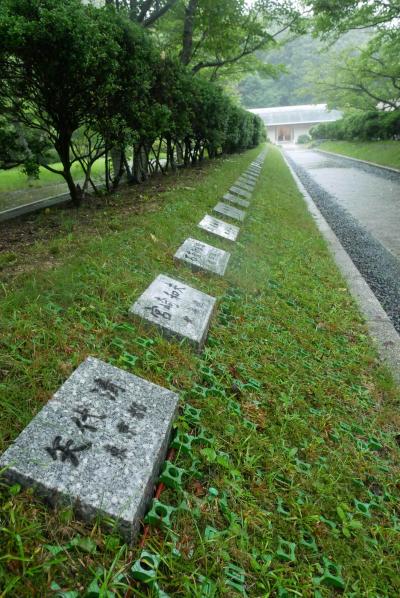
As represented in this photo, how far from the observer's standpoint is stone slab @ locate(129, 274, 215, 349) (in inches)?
93.7

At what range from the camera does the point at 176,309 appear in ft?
8.33

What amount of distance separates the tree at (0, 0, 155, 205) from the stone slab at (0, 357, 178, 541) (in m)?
3.43

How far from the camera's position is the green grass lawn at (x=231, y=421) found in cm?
122

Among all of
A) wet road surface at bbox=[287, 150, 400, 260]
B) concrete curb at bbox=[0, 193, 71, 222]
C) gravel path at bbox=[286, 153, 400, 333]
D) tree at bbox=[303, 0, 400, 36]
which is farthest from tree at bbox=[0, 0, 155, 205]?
tree at bbox=[303, 0, 400, 36]

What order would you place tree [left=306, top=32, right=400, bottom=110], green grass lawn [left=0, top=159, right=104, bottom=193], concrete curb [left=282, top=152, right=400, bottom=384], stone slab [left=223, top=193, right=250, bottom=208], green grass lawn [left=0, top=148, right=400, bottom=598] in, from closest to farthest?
green grass lawn [left=0, top=148, right=400, bottom=598] → concrete curb [left=282, top=152, right=400, bottom=384] → stone slab [left=223, top=193, right=250, bottom=208] → green grass lawn [left=0, top=159, right=104, bottom=193] → tree [left=306, top=32, right=400, bottom=110]

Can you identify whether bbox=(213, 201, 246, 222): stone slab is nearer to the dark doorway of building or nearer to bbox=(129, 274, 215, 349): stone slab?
bbox=(129, 274, 215, 349): stone slab

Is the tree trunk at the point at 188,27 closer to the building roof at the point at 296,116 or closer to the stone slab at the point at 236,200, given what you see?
the stone slab at the point at 236,200

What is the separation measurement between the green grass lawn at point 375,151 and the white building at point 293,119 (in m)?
34.3

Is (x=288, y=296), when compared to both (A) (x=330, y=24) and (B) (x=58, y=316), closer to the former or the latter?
(B) (x=58, y=316)

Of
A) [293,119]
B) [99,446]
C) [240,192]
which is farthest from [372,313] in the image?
[293,119]

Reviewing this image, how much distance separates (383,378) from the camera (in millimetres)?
2604

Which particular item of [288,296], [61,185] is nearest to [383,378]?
[288,296]

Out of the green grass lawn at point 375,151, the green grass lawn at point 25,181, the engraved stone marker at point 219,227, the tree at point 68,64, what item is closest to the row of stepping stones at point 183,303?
the engraved stone marker at point 219,227

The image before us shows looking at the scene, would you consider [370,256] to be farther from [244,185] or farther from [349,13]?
[349,13]
